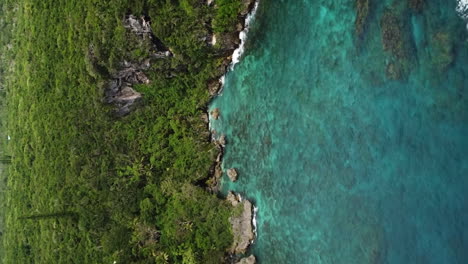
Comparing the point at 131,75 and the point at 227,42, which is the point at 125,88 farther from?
the point at 227,42

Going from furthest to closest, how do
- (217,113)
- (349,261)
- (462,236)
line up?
1. (217,113)
2. (349,261)
3. (462,236)

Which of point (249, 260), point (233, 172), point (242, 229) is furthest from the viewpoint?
point (233, 172)

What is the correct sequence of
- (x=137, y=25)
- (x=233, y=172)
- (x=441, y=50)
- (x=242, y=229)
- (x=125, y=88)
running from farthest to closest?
(x=125, y=88) < (x=233, y=172) < (x=137, y=25) < (x=242, y=229) < (x=441, y=50)

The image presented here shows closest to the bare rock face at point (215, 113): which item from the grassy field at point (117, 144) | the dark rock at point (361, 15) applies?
the grassy field at point (117, 144)

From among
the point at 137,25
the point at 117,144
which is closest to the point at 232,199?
the point at 117,144

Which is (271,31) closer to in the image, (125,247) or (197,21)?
(197,21)

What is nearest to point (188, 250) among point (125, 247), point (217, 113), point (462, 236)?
point (125, 247)
